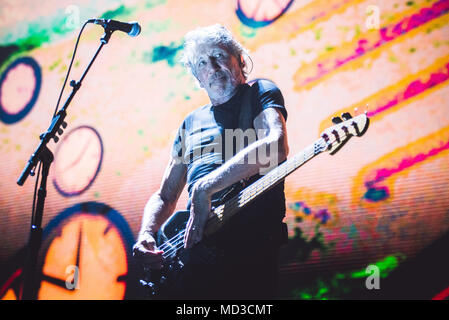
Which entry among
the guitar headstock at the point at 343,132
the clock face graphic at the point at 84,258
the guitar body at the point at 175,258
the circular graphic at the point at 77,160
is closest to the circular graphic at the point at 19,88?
the circular graphic at the point at 77,160

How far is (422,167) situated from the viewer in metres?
1.71

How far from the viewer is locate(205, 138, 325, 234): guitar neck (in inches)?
56.9

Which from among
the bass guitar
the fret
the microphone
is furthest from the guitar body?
the microphone

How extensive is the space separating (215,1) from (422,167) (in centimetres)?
130

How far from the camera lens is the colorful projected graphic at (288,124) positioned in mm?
1712

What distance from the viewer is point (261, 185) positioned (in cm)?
146

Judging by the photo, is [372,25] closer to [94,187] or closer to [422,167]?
[422,167]

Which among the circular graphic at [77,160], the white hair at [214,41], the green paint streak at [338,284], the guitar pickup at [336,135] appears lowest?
the green paint streak at [338,284]

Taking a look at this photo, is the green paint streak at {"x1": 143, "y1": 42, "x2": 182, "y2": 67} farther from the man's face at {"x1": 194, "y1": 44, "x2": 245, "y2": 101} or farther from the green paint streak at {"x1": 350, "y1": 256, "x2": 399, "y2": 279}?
the green paint streak at {"x1": 350, "y1": 256, "x2": 399, "y2": 279}

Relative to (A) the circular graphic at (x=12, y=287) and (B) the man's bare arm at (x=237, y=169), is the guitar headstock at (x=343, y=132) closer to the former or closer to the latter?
(B) the man's bare arm at (x=237, y=169)

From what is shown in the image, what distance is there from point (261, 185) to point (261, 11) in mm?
1028

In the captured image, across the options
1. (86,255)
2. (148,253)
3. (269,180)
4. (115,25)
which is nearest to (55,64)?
(115,25)

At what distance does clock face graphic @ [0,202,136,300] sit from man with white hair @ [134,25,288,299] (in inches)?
17.1
